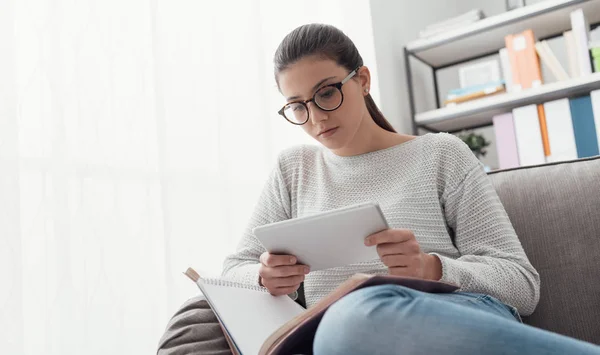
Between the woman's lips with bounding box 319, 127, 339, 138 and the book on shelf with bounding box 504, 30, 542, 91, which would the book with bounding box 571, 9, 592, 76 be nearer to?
the book on shelf with bounding box 504, 30, 542, 91

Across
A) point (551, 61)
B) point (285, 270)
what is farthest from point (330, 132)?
point (551, 61)

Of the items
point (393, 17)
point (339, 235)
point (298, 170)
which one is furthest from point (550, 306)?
point (393, 17)

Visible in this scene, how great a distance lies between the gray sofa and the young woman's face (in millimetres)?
361

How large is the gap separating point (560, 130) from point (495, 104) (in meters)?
0.27

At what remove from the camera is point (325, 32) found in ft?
3.77

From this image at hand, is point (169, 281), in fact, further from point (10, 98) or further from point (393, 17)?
point (393, 17)

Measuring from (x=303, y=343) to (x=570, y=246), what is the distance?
0.62 m

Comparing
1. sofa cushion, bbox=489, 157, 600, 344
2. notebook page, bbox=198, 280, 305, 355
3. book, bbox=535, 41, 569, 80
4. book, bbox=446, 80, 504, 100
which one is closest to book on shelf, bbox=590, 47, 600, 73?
book, bbox=535, 41, 569, 80

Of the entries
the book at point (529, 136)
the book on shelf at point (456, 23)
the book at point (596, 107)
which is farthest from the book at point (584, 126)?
the book on shelf at point (456, 23)

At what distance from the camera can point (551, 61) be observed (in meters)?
2.24

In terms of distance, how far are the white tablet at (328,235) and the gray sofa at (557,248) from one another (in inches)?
8.2

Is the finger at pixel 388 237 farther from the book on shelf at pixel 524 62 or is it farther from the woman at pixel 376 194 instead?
the book on shelf at pixel 524 62

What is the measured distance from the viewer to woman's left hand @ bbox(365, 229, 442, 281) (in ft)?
2.78

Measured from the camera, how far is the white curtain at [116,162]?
44.4 inches
